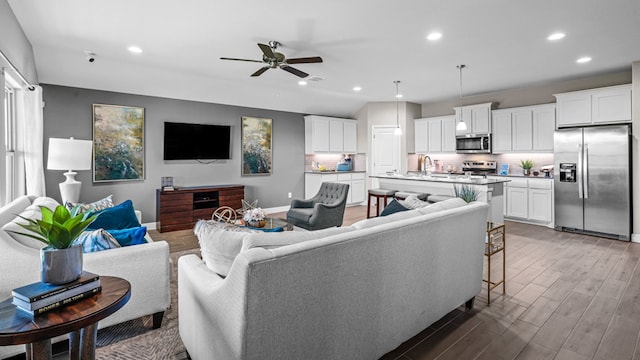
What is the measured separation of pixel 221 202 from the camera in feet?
20.7

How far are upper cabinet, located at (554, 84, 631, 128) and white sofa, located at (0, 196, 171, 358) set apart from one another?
6509mm

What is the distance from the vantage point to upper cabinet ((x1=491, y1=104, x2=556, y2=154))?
6.08m

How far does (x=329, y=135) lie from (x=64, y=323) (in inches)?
283

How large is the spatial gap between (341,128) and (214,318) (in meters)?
7.14

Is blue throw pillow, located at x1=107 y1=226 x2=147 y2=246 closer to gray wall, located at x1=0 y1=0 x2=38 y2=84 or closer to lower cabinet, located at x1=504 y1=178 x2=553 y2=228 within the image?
gray wall, located at x1=0 y1=0 x2=38 y2=84

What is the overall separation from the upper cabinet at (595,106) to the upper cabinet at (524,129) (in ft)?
1.04

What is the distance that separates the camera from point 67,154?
3732mm

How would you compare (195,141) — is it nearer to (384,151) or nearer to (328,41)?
(328,41)

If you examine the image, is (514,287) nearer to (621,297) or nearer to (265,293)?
(621,297)

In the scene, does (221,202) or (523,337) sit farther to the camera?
(221,202)

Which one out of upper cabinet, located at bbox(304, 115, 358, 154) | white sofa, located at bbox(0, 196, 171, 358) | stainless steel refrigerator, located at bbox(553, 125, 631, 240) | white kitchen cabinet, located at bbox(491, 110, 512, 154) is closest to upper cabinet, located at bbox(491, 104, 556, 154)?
white kitchen cabinet, located at bbox(491, 110, 512, 154)

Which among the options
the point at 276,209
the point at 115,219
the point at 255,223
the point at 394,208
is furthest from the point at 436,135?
the point at 115,219

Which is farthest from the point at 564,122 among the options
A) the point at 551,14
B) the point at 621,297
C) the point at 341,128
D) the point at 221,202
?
the point at 221,202

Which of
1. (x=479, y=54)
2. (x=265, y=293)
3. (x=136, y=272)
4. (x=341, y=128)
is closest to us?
(x=265, y=293)
